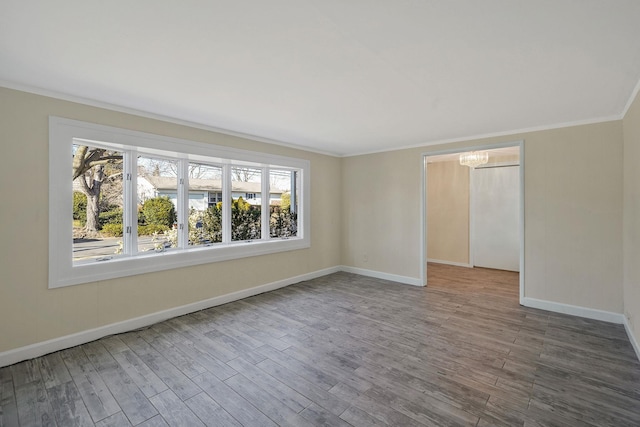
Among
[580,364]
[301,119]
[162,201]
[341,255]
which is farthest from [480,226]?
[162,201]

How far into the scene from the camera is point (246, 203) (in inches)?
183

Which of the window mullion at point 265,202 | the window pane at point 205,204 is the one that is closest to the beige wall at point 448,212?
the window mullion at point 265,202

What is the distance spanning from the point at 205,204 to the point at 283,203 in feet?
4.87

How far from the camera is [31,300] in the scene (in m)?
2.66

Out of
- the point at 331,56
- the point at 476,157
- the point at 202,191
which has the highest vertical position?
the point at 331,56

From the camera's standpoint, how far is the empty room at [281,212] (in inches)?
72.6

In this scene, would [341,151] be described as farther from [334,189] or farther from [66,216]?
[66,216]

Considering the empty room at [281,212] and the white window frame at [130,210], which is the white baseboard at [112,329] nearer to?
the empty room at [281,212]

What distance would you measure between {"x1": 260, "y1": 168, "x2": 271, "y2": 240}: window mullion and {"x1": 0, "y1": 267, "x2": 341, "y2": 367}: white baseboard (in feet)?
2.83

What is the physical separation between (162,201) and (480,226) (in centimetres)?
648

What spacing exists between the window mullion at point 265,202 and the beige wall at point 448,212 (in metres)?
4.46

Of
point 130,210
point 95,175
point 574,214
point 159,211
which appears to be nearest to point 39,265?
point 130,210

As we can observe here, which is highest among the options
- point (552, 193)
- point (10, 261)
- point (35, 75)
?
point (35, 75)

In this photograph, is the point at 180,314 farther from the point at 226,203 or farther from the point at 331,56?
the point at 331,56
